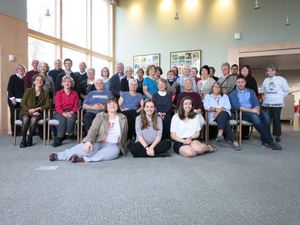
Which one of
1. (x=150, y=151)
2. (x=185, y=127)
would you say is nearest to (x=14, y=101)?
(x=150, y=151)

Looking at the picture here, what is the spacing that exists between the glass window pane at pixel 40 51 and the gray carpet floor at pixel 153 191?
161 inches

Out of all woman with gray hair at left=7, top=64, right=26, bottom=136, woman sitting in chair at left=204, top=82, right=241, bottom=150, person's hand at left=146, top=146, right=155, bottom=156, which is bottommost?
person's hand at left=146, top=146, right=155, bottom=156

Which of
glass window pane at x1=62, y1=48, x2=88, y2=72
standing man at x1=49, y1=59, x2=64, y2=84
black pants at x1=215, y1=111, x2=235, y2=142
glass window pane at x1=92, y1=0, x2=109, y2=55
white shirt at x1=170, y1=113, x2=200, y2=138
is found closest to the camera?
white shirt at x1=170, y1=113, x2=200, y2=138

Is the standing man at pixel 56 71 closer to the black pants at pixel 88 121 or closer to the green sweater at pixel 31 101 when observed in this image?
the green sweater at pixel 31 101

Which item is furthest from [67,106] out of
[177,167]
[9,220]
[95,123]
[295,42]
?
[295,42]

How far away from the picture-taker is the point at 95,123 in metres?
2.73

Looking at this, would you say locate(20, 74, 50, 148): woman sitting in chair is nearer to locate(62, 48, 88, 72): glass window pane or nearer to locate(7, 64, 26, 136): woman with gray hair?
locate(7, 64, 26, 136): woman with gray hair

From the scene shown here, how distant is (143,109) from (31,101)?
2.11 m

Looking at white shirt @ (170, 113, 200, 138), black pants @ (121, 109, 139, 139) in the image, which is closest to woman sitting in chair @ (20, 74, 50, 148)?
black pants @ (121, 109, 139, 139)

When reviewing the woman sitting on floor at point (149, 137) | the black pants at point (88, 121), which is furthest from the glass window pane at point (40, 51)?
the woman sitting on floor at point (149, 137)

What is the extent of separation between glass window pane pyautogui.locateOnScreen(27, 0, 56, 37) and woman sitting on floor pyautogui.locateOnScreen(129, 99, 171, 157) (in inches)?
188

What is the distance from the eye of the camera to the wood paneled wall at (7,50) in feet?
16.6

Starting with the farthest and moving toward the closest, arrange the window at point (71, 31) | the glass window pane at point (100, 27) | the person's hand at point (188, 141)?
the glass window pane at point (100, 27) < the window at point (71, 31) < the person's hand at point (188, 141)

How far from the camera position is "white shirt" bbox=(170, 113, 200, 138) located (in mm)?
3018
